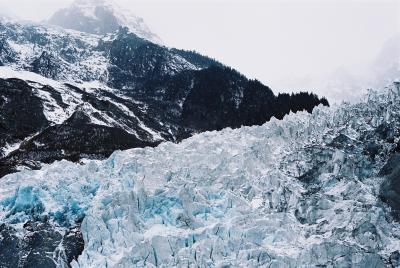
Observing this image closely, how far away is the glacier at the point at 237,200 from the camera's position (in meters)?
43.6

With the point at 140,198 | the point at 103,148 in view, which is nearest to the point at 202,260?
the point at 140,198

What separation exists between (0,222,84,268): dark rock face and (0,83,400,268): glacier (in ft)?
2.51

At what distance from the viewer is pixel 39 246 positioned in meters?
48.9

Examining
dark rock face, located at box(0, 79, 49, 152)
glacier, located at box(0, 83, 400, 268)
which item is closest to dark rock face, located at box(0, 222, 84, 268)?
glacier, located at box(0, 83, 400, 268)

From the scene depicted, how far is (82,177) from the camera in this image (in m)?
53.6

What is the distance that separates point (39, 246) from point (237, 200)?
18.0 meters

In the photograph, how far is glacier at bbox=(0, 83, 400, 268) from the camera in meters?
43.6

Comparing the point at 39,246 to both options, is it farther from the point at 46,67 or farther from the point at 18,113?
the point at 46,67

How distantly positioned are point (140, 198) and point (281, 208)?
41.3 feet

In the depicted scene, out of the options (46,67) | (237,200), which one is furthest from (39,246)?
(46,67)

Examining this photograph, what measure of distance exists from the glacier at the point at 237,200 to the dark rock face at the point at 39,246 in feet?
2.51

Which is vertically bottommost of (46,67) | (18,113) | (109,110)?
(18,113)

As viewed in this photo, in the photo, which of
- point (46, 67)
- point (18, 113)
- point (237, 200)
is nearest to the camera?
point (237, 200)

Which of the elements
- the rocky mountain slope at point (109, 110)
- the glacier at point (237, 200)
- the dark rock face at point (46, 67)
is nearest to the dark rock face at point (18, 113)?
the rocky mountain slope at point (109, 110)
